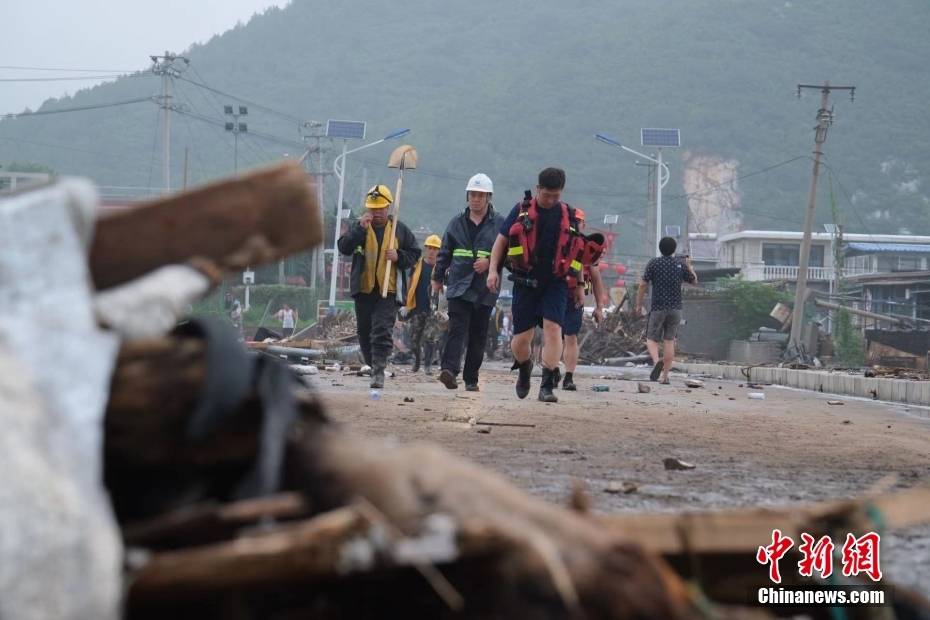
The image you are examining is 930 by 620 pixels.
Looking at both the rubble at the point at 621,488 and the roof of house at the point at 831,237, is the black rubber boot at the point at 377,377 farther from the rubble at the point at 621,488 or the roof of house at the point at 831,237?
the roof of house at the point at 831,237

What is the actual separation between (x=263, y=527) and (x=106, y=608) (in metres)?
0.29

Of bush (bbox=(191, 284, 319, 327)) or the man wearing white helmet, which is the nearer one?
the man wearing white helmet

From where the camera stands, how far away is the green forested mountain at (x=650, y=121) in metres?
140

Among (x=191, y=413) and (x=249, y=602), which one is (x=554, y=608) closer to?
(x=249, y=602)

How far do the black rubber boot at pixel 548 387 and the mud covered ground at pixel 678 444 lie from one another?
0.17m

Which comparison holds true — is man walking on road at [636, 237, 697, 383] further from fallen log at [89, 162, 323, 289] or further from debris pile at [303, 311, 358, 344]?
debris pile at [303, 311, 358, 344]

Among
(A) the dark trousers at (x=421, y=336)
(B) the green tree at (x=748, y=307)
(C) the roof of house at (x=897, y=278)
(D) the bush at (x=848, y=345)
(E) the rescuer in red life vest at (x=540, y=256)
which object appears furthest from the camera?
(C) the roof of house at (x=897, y=278)

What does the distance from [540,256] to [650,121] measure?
471 ft

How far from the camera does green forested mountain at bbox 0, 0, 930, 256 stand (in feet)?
461

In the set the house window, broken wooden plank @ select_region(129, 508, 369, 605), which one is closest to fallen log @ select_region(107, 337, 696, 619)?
broken wooden plank @ select_region(129, 508, 369, 605)

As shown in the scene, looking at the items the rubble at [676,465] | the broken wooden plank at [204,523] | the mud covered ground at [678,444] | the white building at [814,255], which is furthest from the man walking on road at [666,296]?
the white building at [814,255]

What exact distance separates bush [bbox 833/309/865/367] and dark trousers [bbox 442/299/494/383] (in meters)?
22.8

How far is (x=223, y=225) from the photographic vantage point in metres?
2.84

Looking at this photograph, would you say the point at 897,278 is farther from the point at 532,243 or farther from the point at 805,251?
the point at 532,243
